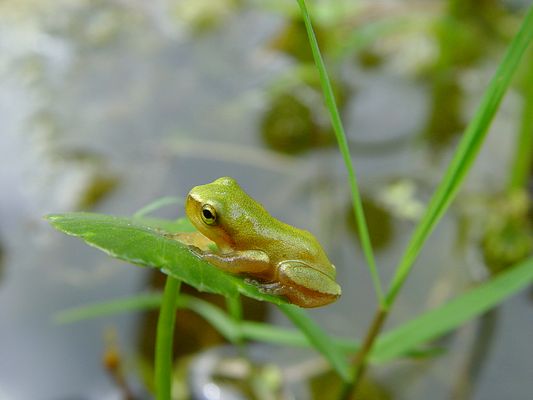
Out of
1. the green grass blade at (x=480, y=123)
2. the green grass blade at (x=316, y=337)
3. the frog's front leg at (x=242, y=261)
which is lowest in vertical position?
the green grass blade at (x=316, y=337)

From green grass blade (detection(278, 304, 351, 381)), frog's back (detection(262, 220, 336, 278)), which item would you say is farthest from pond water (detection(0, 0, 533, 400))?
frog's back (detection(262, 220, 336, 278))

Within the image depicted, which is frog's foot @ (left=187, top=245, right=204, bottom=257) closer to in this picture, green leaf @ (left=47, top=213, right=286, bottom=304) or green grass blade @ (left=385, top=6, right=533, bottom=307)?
green leaf @ (left=47, top=213, right=286, bottom=304)

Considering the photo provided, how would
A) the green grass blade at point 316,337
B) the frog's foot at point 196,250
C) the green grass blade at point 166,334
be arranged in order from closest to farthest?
the green grass blade at point 166,334 < the frog's foot at point 196,250 < the green grass blade at point 316,337

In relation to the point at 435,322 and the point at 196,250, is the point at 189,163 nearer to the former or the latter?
the point at 435,322

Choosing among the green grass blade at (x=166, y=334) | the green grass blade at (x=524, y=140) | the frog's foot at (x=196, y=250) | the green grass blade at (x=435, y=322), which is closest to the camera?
the green grass blade at (x=166, y=334)

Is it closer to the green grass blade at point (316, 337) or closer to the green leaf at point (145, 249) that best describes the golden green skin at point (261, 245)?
the green grass blade at point (316, 337)

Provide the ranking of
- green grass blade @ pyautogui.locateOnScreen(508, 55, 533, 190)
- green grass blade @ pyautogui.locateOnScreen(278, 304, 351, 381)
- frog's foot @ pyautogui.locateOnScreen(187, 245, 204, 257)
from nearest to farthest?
frog's foot @ pyautogui.locateOnScreen(187, 245, 204, 257) < green grass blade @ pyautogui.locateOnScreen(278, 304, 351, 381) < green grass blade @ pyautogui.locateOnScreen(508, 55, 533, 190)

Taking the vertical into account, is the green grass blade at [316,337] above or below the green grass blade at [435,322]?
below

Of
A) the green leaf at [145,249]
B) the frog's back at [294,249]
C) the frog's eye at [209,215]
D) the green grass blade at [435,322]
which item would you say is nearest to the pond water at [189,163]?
the green grass blade at [435,322]

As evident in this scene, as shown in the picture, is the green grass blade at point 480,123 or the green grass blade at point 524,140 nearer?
the green grass blade at point 480,123

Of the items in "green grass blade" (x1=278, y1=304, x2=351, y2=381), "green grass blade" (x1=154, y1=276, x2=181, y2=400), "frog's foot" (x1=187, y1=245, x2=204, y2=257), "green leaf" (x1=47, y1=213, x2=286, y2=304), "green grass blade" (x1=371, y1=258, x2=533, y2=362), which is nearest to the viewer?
"green leaf" (x1=47, y1=213, x2=286, y2=304)
